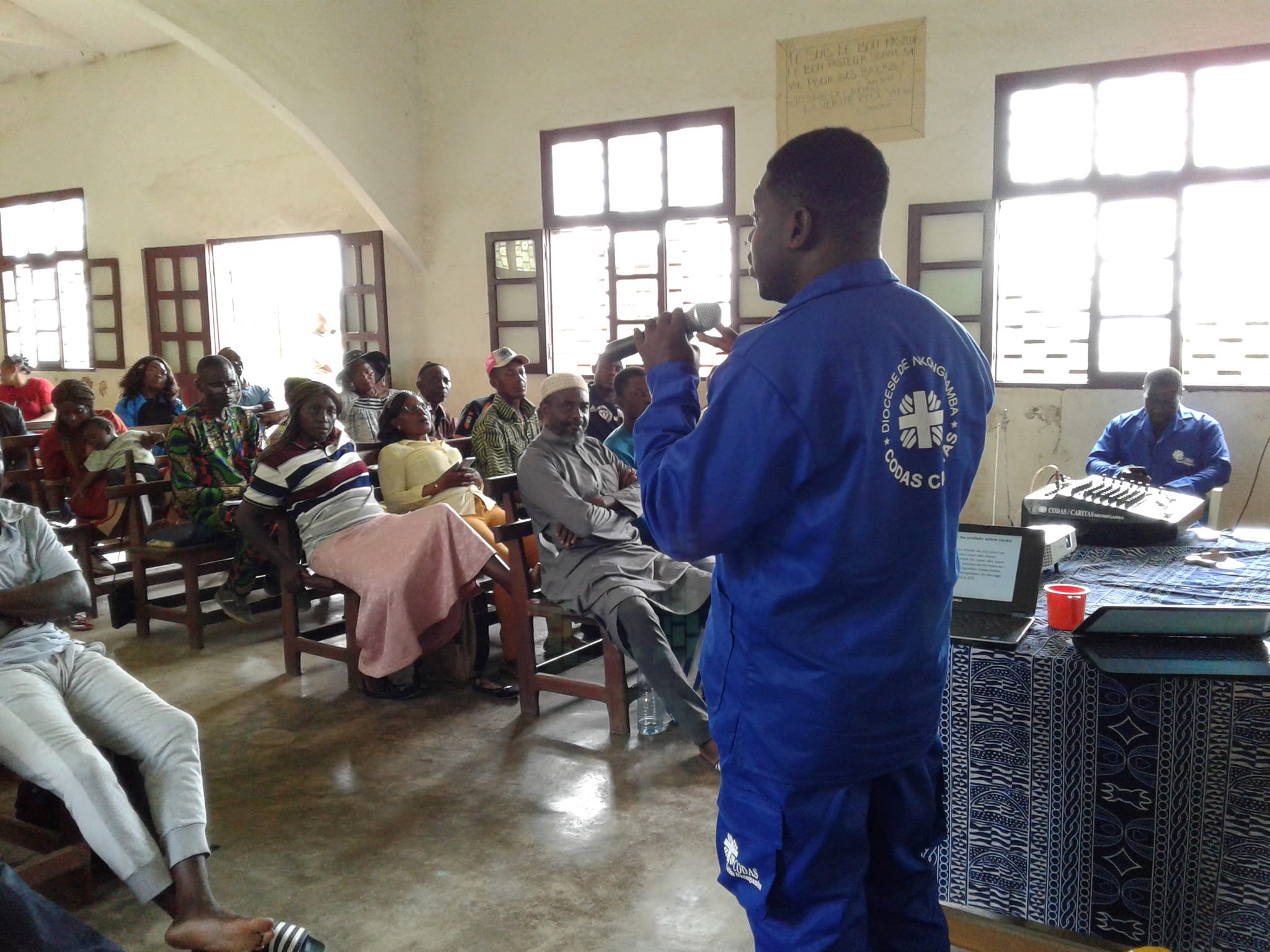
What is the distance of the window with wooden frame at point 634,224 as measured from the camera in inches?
267

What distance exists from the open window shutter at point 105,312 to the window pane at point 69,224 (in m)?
0.34

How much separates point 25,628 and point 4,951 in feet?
3.09

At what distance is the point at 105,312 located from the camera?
9.59 meters

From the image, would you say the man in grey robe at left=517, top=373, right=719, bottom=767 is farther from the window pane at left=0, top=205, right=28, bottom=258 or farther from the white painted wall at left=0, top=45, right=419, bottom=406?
the window pane at left=0, top=205, right=28, bottom=258

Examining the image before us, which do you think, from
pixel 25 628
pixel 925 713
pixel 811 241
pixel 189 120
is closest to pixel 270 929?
pixel 25 628

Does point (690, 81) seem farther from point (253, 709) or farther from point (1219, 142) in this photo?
point (253, 709)

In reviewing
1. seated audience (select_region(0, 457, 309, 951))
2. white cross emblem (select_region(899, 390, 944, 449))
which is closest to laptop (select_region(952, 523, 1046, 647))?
white cross emblem (select_region(899, 390, 944, 449))

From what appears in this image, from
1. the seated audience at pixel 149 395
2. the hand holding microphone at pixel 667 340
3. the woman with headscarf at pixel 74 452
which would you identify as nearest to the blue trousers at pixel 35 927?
the hand holding microphone at pixel 667 340

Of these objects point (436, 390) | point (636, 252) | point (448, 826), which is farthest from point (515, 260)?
point (448, 826)

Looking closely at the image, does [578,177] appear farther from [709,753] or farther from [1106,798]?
[1106,798]

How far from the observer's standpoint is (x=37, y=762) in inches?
84.1

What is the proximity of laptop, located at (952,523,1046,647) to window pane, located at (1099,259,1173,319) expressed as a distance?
13.8ft

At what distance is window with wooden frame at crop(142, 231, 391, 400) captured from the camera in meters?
8.20

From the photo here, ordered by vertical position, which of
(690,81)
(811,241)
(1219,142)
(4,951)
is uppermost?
(690,81)
